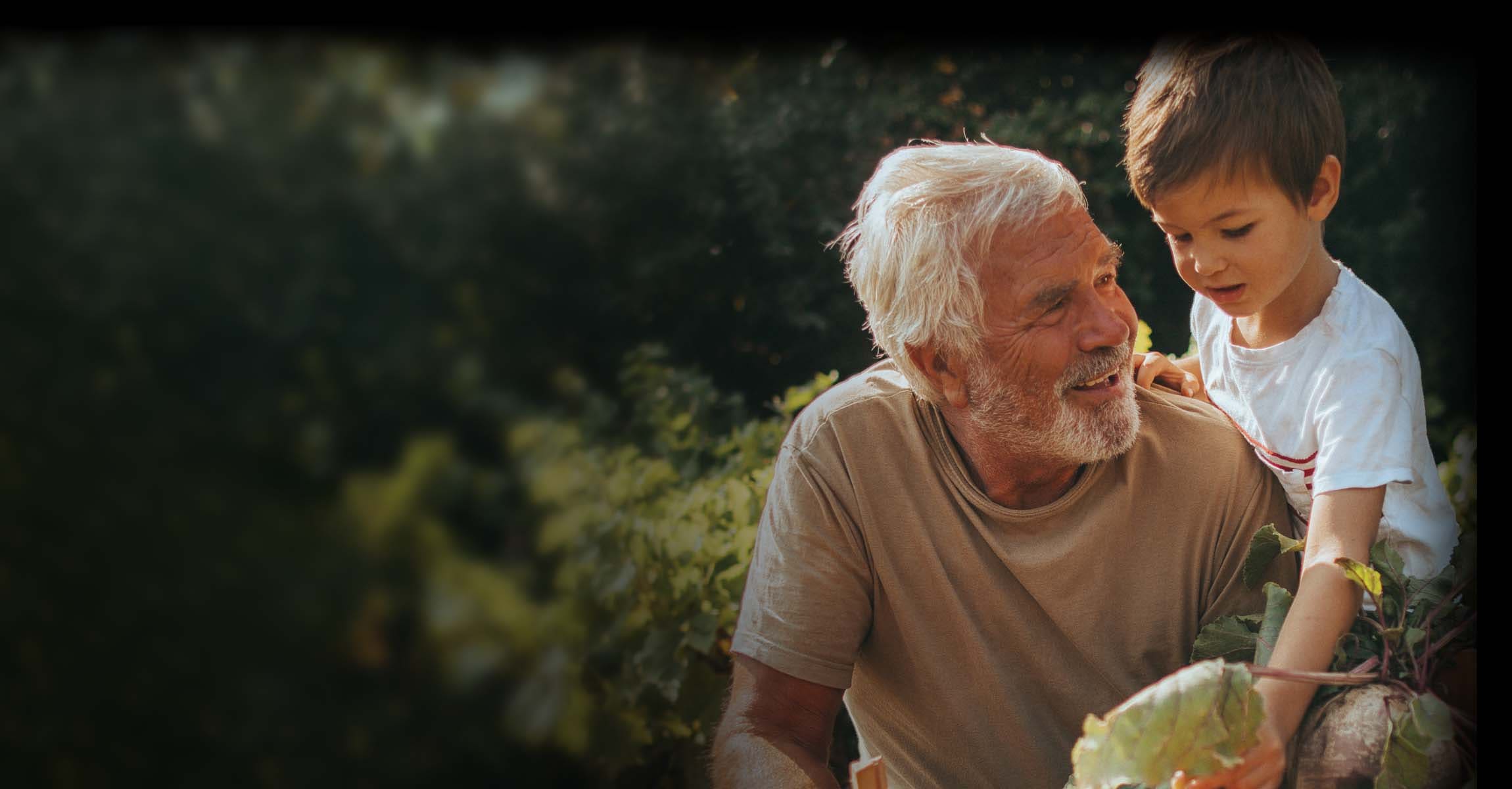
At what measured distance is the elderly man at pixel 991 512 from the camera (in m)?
1.86

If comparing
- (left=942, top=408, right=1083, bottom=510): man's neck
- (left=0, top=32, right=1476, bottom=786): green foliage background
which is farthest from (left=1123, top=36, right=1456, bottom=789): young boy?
(left=0, top=32, right=1476, bottom=786): green foliage background

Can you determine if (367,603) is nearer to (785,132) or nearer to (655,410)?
(655,410)

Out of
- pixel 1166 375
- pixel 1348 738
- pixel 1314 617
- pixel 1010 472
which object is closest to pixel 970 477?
pixel 1010 472

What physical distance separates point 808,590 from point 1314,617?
746 mm

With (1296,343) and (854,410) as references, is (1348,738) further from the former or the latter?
(854,410)

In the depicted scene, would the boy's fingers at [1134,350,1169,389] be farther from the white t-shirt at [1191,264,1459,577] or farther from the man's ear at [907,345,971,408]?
the man's ear at [907,345,971,408]

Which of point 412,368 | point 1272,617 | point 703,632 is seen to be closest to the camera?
point 1272,617

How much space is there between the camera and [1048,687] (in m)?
1.93

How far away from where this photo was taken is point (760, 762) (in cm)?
181

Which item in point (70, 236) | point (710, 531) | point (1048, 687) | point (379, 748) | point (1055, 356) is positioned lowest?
point (379, 748)

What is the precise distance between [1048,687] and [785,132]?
5.15ft

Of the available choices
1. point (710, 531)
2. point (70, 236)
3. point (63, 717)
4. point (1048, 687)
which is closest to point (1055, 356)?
point (1048, 687)

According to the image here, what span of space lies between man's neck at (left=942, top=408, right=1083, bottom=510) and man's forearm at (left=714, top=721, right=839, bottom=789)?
529 millimetres

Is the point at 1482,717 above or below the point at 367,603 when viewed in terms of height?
below
